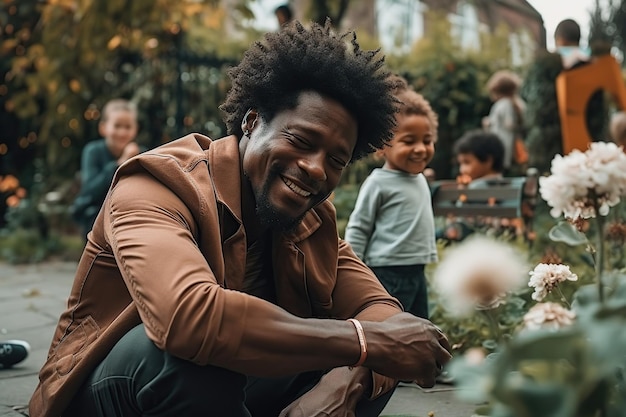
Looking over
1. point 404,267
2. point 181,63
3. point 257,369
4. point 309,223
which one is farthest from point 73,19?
point 257,369

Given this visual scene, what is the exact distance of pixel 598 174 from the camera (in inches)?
53.9

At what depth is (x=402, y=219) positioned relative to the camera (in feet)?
12.7

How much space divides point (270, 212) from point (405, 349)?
0.51 metres

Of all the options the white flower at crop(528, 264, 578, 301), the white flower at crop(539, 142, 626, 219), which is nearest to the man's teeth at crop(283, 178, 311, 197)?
the white flower at crop(528, 264, 578, 301)

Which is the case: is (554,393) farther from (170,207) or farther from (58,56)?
(58,56)

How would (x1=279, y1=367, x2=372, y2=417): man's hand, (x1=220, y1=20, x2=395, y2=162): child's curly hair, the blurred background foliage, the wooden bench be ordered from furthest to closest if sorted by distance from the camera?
the blurred background foliage → the wooden bench → (x1=220, y1=20, x2=395, y2=162): child's curly hair → (x1=279, y1=367, x2=372, y2=417): man's hand

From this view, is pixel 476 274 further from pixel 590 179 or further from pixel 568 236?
pixel 568 236

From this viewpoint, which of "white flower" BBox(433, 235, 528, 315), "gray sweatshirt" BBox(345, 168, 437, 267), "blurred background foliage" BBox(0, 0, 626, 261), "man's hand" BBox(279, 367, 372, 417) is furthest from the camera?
"blurred background foliage" BBox(0, 0, 626, 261)

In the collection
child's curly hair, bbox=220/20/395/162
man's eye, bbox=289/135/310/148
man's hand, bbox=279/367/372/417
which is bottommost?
man's hand, bbox=279/367/372/417

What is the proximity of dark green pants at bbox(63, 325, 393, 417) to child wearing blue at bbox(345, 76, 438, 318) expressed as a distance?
5.48ft

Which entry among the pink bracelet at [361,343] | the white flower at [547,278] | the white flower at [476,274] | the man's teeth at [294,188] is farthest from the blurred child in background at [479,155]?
the white flower at [476,274]

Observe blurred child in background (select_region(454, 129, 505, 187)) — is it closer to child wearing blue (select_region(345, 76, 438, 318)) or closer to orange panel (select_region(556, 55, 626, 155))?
orange panel (select_region(556, 55, 626, 155))

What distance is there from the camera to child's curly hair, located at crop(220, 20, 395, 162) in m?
2.39

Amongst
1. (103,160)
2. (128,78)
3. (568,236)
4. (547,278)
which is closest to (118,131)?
(103,160)
